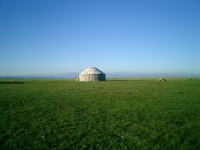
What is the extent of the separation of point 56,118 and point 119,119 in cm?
403

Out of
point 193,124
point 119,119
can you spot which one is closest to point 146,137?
point 119,119

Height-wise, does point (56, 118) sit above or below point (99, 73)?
below

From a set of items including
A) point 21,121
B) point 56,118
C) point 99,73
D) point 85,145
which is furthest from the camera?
point 99,73

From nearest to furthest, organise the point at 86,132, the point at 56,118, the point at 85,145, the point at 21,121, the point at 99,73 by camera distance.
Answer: the point at 85,145 → the point at 86,132 → the point at 21,121 → the point at 56,118 → the point at 99,73

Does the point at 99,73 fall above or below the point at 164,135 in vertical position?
above

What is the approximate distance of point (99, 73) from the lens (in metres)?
58.0

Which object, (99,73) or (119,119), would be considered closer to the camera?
(119,119)

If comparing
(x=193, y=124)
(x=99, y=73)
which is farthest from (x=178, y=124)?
(x=99, y=73)

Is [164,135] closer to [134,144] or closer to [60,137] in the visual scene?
[134,144]

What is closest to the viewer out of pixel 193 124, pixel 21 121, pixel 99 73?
pixel 193 124

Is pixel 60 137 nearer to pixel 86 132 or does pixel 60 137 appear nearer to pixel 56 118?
pixel 86 132

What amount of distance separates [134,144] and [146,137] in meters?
0.91

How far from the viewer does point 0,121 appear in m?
7.96

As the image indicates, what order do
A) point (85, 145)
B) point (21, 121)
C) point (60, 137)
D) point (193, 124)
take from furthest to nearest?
point (21, 121)
point (193, 124)
point (60, 137)
point (85, 145)
